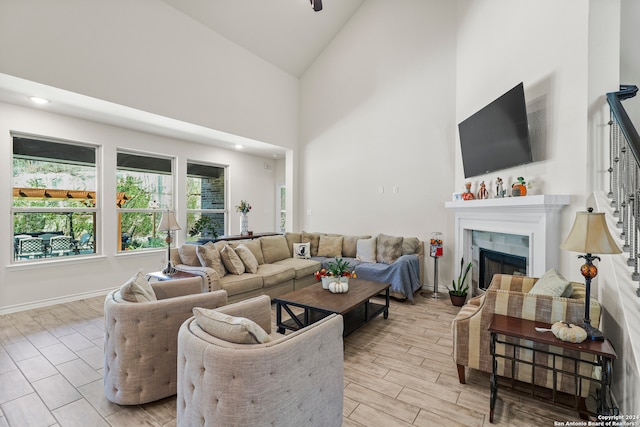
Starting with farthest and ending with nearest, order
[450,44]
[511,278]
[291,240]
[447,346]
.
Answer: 1. [291,240]
2. [450,44]
3. [447,346]
4. [511,278]

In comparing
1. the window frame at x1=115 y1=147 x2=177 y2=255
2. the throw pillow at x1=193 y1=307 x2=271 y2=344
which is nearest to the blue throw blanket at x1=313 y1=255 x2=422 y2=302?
the throw pillow at x1=193 y1=307 x2=271 y2=344

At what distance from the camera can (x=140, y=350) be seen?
196 cm

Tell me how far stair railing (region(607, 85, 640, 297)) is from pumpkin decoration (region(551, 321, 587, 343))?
16.6 inches

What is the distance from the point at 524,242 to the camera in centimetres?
321

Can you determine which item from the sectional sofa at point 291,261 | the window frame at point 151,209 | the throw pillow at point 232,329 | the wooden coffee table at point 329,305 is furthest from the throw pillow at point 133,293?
the window frame at point 151,209

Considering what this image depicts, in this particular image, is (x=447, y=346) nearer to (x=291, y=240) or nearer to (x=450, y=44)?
(x=291, y=240)

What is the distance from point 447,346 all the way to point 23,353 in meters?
4.03

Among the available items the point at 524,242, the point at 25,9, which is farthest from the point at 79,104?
the point at 524,242

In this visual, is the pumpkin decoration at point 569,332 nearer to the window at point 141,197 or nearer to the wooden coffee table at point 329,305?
the wooden coffee table at point 329,305

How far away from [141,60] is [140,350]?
373 cm

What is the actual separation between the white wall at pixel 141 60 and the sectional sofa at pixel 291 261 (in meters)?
2.10

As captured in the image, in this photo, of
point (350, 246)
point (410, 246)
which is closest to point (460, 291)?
point (410, 246)

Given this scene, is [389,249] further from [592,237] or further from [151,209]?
[151,209]

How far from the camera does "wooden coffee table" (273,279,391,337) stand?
295cm
